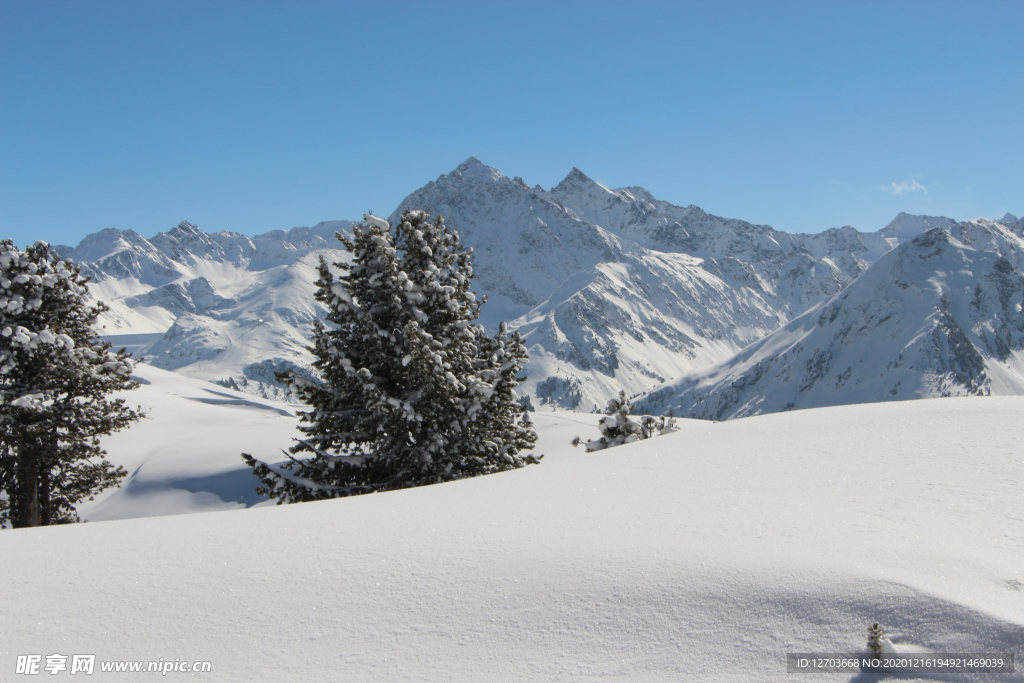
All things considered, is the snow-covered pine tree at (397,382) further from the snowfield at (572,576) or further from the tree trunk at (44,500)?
the tree trunk at (44,500)

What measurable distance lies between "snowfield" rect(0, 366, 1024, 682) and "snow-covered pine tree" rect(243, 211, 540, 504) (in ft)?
14.1

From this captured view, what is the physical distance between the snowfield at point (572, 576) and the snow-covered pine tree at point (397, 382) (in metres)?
4.29

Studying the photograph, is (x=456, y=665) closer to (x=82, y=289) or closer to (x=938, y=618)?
(x=938, y=618)

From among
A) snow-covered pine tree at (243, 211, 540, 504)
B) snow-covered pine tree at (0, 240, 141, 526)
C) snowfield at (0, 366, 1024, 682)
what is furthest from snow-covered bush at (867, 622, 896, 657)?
snow-covered pine tree at (0, 240, 141, 526)

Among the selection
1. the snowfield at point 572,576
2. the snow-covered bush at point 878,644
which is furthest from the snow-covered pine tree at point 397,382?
the snow-covered bush at point 878,644

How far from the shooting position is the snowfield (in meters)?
4.55

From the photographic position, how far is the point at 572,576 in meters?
5.47

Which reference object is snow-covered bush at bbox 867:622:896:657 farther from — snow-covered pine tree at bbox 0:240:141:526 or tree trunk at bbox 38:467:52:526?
tree trunk at bbox 38:467:52:526

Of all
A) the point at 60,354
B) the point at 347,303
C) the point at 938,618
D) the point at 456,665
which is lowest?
the point at 456,665

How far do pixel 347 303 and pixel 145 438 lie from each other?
1725 cm

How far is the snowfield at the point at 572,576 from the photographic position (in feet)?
14.9

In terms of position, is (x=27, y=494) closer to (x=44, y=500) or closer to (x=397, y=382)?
(x=44, y=500)

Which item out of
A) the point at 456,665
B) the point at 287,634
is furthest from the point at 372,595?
the point at 456,665

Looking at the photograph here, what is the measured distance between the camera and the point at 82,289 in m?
14.8
